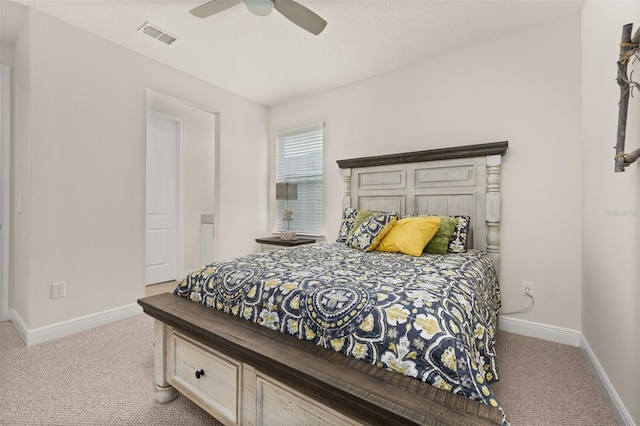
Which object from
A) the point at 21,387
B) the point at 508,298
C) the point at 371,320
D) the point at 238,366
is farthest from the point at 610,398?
the point at 21,387

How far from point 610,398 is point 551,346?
0.78 metres

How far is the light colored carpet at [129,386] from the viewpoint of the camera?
155 cm

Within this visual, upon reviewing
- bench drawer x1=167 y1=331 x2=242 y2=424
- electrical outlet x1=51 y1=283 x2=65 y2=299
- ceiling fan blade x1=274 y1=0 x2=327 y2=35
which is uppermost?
ceiling fan blade x1=274 y1=0 x2=327 y2=35

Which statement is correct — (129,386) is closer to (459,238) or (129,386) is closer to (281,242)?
(281,242)

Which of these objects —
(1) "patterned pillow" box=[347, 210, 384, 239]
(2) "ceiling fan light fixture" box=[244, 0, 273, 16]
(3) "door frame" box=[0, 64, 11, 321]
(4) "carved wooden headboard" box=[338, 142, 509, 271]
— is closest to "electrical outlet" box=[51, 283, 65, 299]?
(3) "door frame" box=[0, 64, 11, 321]

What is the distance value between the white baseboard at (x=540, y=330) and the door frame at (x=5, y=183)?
454 cm

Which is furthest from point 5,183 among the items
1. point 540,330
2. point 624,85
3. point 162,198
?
point 540,330

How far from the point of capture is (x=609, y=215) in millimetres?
1763

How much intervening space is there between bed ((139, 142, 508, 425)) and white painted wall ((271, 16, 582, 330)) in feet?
2.55

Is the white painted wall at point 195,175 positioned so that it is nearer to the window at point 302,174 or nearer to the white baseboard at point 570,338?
the window at point 302,174

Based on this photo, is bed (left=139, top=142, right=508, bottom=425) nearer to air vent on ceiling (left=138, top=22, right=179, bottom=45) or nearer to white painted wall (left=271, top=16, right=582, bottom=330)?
white painted wall (left=271, top=16, right=582, bottom=330)

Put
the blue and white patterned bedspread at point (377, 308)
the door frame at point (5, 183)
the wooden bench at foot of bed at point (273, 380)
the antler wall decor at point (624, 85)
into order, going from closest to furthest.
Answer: the wooden bench at foot of bed at point (273, 380) < the blue and white patterned bedspread at point (377, 308) < the antler wall decor at point (624, 85) < the door frame at point (5, 183)

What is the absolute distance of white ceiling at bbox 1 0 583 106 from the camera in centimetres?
235

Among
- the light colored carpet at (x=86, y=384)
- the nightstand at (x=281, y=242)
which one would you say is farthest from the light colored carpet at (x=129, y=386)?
the nightstand at (x=281, y=242)
